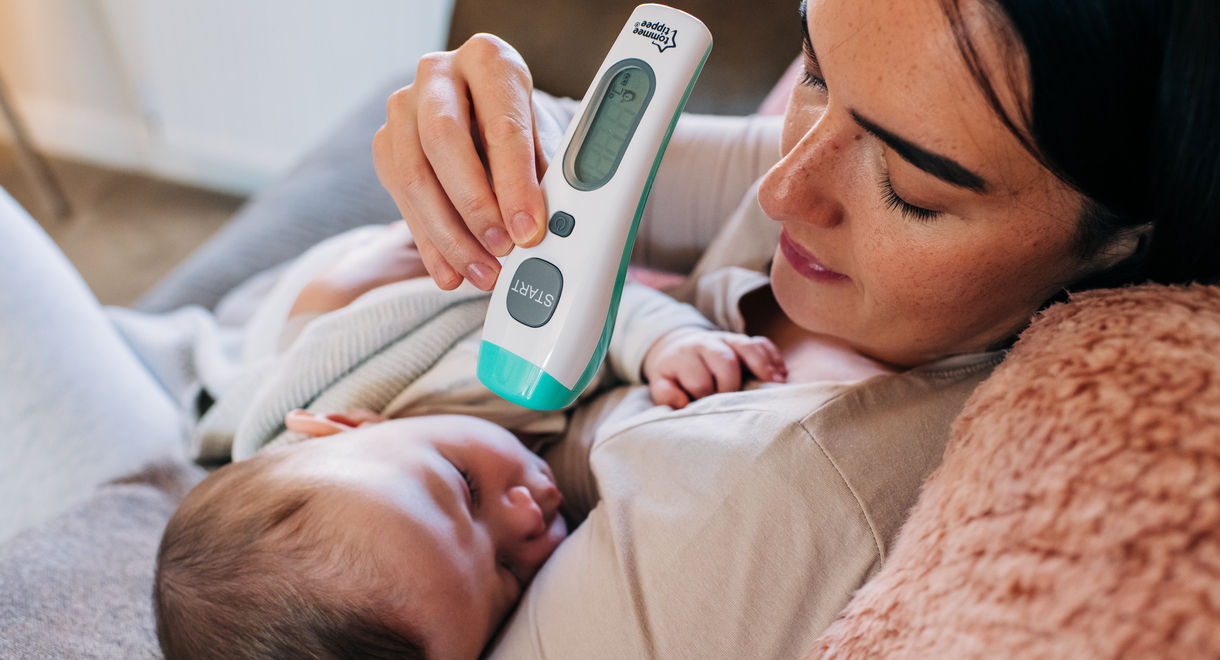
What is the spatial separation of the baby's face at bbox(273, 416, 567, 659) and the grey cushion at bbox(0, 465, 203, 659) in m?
0.23

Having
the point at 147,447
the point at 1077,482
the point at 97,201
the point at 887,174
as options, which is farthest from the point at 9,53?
the point at 1077,482

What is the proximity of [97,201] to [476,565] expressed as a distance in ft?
8.19

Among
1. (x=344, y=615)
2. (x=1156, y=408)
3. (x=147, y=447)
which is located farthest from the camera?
(x=147, y=447)

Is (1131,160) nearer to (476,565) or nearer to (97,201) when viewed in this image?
(476,565)

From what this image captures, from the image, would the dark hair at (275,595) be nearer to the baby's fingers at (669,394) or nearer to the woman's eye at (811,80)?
the baby's fingers at (669,394)

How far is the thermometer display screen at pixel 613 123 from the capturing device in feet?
2.06

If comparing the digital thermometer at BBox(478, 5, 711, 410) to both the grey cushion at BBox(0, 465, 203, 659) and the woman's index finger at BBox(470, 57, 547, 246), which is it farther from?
the grey cushion at BBox(0, 465, 203, 659)

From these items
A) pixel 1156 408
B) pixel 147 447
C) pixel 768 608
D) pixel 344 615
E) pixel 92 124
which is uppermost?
pixel 1156 408

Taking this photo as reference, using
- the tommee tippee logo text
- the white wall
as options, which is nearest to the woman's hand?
the tommee tippee logo text

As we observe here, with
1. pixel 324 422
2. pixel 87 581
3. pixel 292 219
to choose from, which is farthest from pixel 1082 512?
pixel 292 219

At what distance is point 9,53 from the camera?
8.55 ft

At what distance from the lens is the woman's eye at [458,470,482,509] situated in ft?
2.92

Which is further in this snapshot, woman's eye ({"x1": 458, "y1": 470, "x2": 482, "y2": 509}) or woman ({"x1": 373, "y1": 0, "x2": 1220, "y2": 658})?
woman's eye ({"x1": 458, "y1": 470, "x2": 482, "y2": 509})

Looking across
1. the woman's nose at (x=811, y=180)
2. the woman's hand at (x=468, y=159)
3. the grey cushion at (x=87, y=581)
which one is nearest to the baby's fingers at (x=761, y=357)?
the woman's nose at (x=811, y=180)
